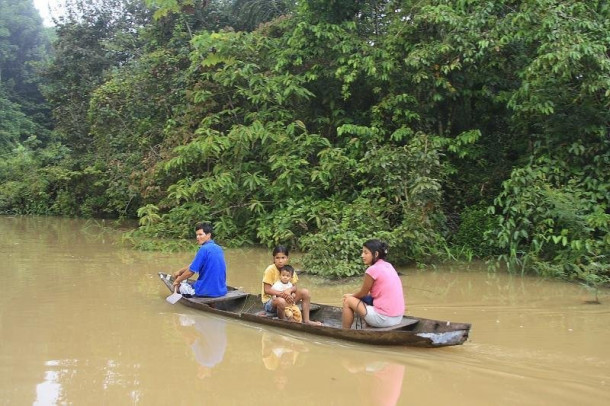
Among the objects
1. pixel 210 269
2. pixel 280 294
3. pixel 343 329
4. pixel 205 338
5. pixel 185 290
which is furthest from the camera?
pixel 185 290

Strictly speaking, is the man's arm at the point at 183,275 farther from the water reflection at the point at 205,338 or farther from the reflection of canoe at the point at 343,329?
the water reflection at the point at 205,338

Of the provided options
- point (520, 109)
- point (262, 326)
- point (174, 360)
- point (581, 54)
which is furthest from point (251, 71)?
point (174, 360)

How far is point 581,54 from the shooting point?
318 inches

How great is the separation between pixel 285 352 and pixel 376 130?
6.45 m

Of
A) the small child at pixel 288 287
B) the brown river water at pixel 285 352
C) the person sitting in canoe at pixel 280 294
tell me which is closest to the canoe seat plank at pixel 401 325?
the brown river water at pixel 285 352

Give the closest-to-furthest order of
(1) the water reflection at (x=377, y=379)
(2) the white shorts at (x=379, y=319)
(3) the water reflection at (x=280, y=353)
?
(1) the water reflection at (x=377, y=379)
(3) the water reflection at (x=280, y=353)
(2) the white shorts at (x=379, y=319)

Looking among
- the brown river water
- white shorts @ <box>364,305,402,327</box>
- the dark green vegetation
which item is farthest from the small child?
the dark green vegetation

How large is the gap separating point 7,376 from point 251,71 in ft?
28.6

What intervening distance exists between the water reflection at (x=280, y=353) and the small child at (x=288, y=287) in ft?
1.01

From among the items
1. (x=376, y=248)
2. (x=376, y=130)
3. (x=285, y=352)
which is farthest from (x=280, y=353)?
(x=376, y=130)

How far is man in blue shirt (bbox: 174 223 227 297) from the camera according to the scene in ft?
21.9

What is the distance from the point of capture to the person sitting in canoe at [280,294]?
19.6 feet

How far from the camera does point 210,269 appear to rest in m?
6.82

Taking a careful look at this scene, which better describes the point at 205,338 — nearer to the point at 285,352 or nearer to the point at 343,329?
the point at 285,352
